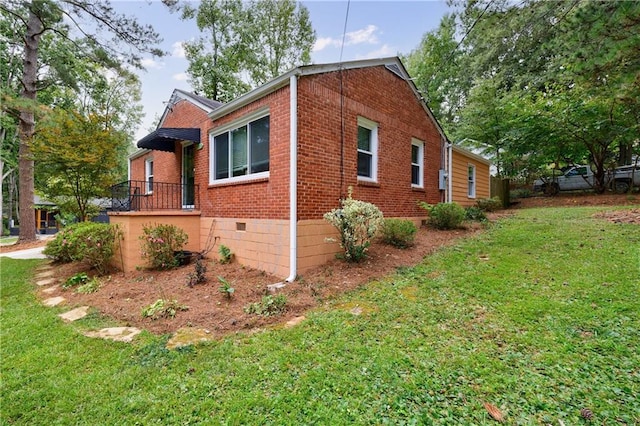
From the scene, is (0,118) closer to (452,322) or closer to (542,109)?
(452,322)

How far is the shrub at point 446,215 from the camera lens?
8625mm

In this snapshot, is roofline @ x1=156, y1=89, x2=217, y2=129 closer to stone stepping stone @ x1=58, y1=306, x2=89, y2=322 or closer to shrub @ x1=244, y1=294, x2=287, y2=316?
stone stepping stone @ x1=58, y1=306, x2=89, y2=322

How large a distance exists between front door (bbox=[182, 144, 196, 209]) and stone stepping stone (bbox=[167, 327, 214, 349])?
6.05 m

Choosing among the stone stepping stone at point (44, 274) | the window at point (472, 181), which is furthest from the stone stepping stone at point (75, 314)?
the window at point (472, 181)

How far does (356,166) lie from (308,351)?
467cm

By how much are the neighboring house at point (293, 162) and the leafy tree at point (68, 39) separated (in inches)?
145

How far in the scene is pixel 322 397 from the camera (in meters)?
2.36

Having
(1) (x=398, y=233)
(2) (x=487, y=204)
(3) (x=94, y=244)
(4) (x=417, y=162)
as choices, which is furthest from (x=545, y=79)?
(3) (x=94, y=244)

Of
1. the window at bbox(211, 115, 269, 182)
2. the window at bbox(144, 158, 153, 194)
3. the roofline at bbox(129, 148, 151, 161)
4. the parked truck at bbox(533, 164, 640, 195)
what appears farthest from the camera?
the parked truck at bbox(533, 164, 640, 195)

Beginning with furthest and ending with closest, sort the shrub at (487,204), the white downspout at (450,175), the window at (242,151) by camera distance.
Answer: the shrub at (487,204) → the white downspout at (450,175) → the window at (242,151)

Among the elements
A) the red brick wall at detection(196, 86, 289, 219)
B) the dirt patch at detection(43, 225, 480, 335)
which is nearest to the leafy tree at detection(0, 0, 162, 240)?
the dirt patch at detection(43, 225, 480, 335)

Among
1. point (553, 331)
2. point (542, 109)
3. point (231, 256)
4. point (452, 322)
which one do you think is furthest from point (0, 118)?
point (542, 109)

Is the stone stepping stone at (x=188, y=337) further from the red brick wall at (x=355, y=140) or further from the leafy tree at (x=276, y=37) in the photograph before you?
the leafy tree at (x=276, y=37)

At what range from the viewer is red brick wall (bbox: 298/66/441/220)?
571 cm
